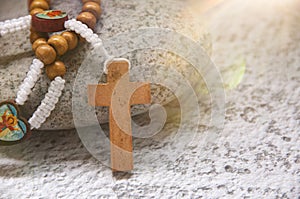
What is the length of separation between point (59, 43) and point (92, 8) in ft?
0.43

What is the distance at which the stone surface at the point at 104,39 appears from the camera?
90cm

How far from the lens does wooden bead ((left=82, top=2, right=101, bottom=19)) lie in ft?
3.12

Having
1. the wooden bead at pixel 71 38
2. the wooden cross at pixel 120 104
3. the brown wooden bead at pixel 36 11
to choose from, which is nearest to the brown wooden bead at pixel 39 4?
the brown wooden bead at pixel 36 11

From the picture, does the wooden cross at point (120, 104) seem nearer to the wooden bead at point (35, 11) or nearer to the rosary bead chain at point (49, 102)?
the rosary bead chain at point (49, 102)

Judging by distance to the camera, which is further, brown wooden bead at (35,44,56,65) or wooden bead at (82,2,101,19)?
wooden bead at (82,2,101,19)

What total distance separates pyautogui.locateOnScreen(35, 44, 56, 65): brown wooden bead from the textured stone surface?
188mm

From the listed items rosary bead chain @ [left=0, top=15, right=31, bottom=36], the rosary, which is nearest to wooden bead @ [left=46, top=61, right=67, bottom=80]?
the rosary

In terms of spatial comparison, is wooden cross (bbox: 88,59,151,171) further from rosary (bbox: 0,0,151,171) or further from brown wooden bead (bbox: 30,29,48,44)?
brown wooden bead (bbox: 30,29,48,44)

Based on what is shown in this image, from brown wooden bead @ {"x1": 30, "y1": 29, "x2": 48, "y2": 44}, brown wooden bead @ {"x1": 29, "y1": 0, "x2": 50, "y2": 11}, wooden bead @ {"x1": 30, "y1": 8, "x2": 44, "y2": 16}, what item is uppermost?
brown wooden bead @ {"x1": 29, "y1": 0, "x2": 50, "y2": 11}

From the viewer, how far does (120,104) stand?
859 mm

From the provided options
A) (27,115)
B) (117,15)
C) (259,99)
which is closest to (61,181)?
(27,115)

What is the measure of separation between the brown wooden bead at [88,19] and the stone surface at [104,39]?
0.03m

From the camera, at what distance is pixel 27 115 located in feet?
2.97

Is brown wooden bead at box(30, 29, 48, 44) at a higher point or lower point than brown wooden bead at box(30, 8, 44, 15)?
lower
